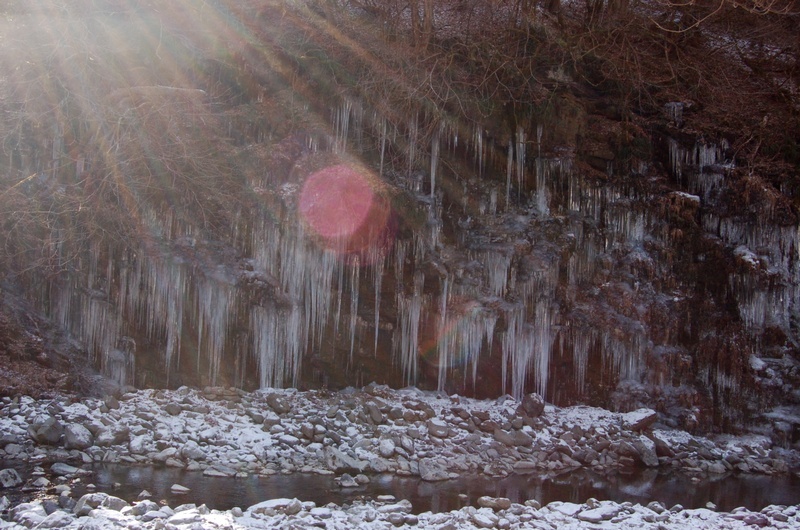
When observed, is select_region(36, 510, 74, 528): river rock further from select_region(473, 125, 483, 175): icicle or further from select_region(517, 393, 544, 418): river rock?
select_region(473, 125, 483, 175): icicle

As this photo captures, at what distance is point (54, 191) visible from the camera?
9.53 meters

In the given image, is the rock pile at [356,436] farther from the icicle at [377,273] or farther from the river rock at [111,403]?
the icicle at [377,273]

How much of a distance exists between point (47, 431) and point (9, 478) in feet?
4.76

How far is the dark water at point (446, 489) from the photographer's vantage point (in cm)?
641

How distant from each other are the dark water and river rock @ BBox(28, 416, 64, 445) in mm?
782

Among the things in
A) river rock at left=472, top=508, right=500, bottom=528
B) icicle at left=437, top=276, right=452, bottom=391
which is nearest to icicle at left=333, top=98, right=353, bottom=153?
icicle at left=437, top=276, right=452, bottom=391

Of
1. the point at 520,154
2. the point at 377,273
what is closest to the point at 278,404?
the point at 377,273

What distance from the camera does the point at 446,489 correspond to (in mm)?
7277

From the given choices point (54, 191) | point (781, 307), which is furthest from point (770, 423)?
point (54, 191)

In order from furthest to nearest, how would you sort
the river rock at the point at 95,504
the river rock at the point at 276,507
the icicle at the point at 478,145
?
1. the icicle at the point at 478,145
2. the river rock at the point at 276,507
3. the river rock at the point at 95,504

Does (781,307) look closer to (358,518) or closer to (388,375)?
(388,375)

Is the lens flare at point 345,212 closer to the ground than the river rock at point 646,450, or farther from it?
farther from it

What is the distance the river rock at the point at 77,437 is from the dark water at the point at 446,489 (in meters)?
0.51

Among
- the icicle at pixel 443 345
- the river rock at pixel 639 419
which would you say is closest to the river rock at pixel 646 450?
the river rock at pixel 639 419
